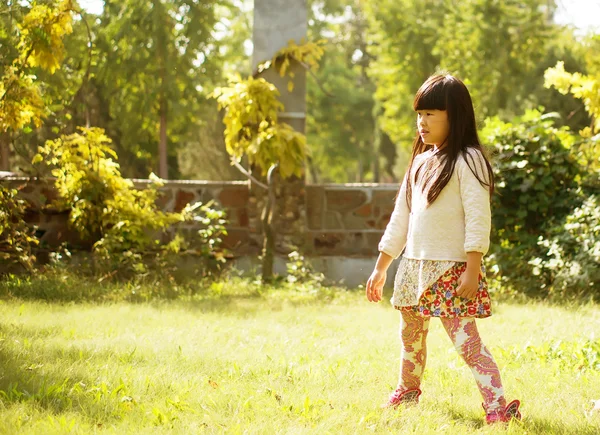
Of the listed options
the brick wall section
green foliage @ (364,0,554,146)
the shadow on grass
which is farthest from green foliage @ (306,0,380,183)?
the shadow on grass

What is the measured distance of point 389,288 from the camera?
771 centimetres

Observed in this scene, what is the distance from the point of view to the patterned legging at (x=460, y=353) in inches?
117

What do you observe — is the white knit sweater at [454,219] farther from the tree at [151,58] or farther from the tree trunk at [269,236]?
the tree at [151,58]

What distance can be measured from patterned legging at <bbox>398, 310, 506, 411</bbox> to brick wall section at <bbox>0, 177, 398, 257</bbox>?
15.2 ft

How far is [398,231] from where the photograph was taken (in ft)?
11.0

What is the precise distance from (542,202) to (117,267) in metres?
3.85

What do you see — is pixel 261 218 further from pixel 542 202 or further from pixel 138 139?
pixel 138 139

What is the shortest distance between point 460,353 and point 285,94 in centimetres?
562

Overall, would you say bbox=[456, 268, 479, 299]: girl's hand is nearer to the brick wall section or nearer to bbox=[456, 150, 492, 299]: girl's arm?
bbox=[456, 150, 492, 299]: girl's arm

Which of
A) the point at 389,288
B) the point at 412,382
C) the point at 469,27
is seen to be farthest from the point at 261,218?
the point at 469,27

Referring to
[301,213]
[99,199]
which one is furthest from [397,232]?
[301,213]

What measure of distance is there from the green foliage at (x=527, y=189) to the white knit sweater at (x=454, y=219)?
424cm

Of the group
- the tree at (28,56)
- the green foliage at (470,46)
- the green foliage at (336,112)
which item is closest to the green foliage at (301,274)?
the tree at (28,56)

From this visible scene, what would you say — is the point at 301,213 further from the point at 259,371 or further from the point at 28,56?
the point at 259,371
